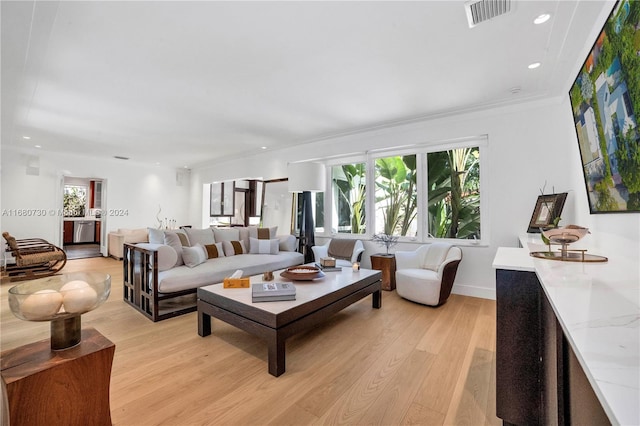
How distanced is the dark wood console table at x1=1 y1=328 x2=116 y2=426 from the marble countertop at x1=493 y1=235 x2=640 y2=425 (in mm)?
1711

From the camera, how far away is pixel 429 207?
428 centimetres

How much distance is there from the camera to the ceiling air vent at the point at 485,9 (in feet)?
6.15

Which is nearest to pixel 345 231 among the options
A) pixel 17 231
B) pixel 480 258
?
pixel 480 258

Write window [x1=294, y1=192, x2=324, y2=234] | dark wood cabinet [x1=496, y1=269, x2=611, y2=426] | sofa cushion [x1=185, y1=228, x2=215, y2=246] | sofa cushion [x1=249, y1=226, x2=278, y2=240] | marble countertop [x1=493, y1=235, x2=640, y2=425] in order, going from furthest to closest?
window [x1=294, y1=192, x2=324, y2=234], sofa cushion [x1=249, y1=226, x2=278, y2=240], sofa cushion [x1=185, y1=228, x2=215, y2=246], dark wood cabinet [x1=496, y1=269, x2=611, y2=426], marble countertop [x1=493, y1=235, x2=640, y2=425]

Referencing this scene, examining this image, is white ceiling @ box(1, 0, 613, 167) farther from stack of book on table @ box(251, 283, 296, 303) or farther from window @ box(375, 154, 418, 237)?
stack of book on table @ box(251, 283, 296, 303)

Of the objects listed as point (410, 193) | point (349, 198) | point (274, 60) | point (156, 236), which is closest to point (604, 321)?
point (274, 60)

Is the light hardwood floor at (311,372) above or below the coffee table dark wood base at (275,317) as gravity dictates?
below

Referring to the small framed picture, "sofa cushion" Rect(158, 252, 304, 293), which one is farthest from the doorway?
the small framed picture

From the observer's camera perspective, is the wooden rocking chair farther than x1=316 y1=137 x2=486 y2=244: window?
Yes

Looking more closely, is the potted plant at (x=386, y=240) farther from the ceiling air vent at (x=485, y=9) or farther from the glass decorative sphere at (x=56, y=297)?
the glass decorative sphere at (x=56, y=297)

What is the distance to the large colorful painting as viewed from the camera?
4.37ft

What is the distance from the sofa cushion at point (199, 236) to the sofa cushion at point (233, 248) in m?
0.22

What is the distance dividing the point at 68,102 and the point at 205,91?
1902 millimetres

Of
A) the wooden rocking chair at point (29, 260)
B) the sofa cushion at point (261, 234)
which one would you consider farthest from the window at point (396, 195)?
the wooden rocking chair at point (29, 260)
